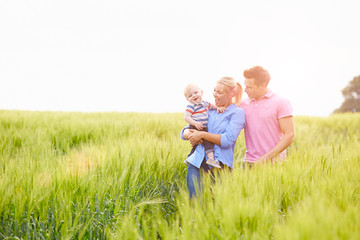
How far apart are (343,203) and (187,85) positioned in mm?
1497

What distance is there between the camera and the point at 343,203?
1.35 m

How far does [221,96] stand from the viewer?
2250 mm

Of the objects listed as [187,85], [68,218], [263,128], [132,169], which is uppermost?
[187,85]

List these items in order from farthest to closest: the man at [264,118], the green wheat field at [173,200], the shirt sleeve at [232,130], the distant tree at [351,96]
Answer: the distant tree at [351,96] → the man at [264,118] → the shirt sleeve at [232,130] → the green wheat field at [173,200]

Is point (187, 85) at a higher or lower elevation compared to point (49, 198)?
higher

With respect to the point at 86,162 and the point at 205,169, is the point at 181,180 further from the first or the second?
the point at 86,162

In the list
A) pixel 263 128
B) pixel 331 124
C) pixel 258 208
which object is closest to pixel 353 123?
pixel 331 124

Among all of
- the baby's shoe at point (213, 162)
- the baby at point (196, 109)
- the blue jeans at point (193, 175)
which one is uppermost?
the baby at point (196, 109)

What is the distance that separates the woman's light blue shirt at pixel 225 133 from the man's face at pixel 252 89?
0.23 m

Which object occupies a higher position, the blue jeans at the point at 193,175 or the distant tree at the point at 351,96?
the distant tree at the point at 351,96

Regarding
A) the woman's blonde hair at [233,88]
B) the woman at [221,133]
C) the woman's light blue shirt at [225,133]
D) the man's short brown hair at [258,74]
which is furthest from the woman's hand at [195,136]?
the man's short brown hair at [258,74]

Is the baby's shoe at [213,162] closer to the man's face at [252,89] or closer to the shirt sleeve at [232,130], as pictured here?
the shirt sleeve at [232,130]

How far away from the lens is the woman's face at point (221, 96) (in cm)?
223

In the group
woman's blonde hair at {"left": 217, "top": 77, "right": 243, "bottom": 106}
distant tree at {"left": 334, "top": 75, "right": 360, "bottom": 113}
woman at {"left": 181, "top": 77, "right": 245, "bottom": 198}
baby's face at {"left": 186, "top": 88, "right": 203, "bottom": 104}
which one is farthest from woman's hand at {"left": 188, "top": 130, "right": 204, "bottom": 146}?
distant tree at {"left": 334, "top": 75, "right": 360, "bottom": 113}
